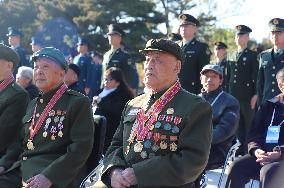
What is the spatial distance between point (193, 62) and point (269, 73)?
1.09 metres

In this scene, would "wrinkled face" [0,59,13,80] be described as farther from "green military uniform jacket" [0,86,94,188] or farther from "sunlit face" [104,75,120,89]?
"sunlit face" [104,75,120,89]

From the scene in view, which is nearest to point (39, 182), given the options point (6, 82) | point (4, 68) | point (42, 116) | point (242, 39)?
point (42, 116)

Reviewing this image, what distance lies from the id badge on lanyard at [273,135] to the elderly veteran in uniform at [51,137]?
1598 mm

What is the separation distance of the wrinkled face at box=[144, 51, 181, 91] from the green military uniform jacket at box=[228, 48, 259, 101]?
4706 millimetres

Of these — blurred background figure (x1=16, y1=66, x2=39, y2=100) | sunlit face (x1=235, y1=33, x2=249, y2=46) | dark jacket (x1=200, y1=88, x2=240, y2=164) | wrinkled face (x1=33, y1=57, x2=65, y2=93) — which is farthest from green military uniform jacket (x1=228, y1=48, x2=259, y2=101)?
wrinkled face (x1=33, y1=57, x2=65, y2=93)

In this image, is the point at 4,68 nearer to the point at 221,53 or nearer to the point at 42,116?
the point at 42,116

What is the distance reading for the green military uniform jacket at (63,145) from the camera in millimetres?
3557

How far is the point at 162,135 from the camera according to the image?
10.3ft

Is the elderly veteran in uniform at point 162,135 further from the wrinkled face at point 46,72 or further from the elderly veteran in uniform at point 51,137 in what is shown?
the wrinkled face at point 46,72

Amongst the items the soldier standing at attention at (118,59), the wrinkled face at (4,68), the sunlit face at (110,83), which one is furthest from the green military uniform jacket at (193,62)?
the wrinkled face at (4,68)

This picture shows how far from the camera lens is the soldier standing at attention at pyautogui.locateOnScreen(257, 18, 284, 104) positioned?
20.3ft

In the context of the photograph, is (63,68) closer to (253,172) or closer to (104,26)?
(253,172)

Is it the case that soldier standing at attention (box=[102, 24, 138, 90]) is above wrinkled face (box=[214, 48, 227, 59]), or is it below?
above

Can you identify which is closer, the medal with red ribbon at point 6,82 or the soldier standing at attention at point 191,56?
the medal with red ribbon at point 6,82
